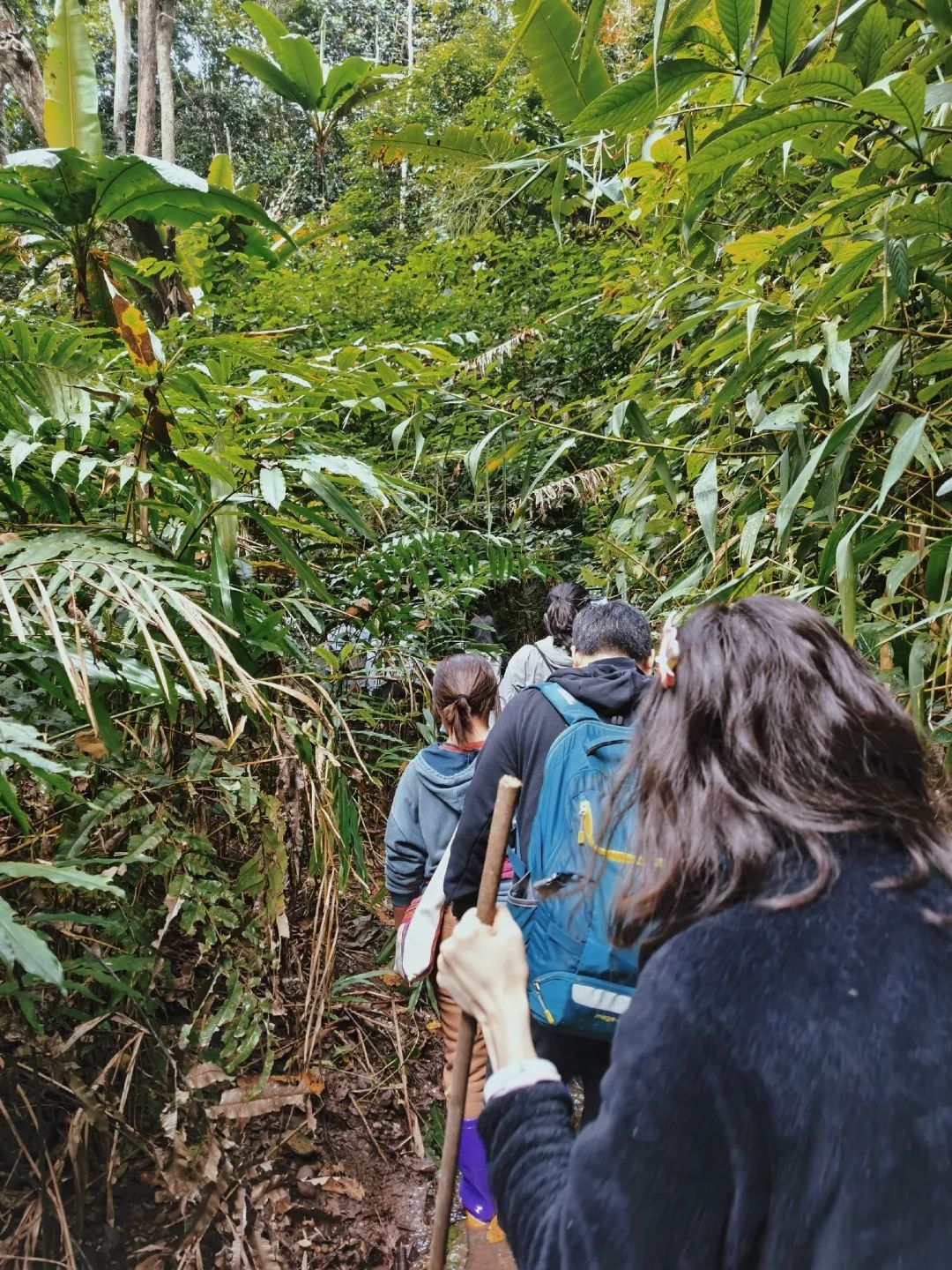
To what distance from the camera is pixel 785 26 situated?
107cm

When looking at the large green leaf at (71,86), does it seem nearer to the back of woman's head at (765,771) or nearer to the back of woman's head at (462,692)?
the back of woman's head at (462,692)

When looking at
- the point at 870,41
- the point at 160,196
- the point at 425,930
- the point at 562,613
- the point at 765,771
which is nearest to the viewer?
the point at 765,771

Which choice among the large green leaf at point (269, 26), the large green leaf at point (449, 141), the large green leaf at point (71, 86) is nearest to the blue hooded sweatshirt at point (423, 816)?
the large green leaf at point (71, 86)

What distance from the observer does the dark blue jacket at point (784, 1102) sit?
0.65 meters

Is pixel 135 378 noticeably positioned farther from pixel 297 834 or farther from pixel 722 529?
pixel 722 529

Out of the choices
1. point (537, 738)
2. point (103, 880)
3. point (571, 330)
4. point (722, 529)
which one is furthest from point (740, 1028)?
point (571, 330)

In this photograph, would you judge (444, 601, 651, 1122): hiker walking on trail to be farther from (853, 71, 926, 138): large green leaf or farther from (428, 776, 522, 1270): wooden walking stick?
(853, 71, 926, 138): large green leaf

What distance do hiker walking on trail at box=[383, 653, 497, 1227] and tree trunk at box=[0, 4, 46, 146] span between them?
3852mm

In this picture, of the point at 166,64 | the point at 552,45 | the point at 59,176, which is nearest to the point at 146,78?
the point at 166,64

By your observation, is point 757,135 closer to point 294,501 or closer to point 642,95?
point 642,95

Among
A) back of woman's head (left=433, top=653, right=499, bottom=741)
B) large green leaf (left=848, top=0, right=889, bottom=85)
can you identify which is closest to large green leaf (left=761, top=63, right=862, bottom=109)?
large green leaf (left=848, top=0, right=889, bottom=85)

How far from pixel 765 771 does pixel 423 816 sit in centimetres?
176

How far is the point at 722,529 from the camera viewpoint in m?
2.64

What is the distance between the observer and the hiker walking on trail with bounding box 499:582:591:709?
12.8 feet
